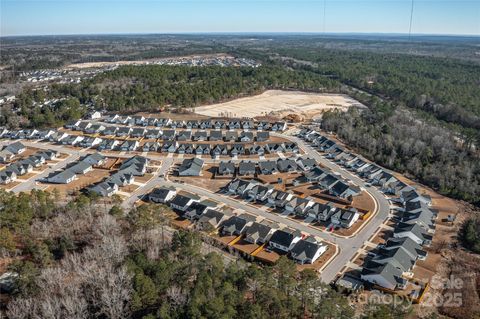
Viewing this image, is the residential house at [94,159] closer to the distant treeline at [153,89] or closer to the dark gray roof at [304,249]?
the distant treeline at [153,89]

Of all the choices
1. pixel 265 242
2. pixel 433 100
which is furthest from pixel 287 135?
pixel 433 100

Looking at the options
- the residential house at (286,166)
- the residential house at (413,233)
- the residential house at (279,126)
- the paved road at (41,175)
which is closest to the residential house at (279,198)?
the residential house at (286,166)

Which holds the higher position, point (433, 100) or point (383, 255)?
point (433, 100)

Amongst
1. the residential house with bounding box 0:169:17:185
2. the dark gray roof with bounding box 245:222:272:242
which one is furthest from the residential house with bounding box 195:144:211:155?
the residential house with bounding box 0:169:17:185

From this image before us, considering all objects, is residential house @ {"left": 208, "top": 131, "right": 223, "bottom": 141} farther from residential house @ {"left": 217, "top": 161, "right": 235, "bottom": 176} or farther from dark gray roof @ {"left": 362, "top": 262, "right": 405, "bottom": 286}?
dark gray roof @ {"left": 362, "top": 262, "right": 405, "bottom": 286}

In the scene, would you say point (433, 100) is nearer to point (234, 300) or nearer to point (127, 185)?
point (127, 185)

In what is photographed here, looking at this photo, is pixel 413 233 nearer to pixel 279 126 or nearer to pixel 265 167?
pixel 265 167
